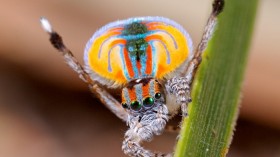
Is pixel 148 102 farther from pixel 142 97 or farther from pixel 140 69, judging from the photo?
pixel 140 69

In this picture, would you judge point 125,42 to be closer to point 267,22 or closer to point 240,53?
point 240,53

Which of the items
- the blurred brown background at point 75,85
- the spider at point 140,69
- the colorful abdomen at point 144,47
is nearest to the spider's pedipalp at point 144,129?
the spider at point 140,69

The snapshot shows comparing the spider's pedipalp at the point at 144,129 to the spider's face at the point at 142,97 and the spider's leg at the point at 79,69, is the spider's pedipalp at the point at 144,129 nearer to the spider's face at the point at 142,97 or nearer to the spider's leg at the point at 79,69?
the spider's face at the point at 142,97

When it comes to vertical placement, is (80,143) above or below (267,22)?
below

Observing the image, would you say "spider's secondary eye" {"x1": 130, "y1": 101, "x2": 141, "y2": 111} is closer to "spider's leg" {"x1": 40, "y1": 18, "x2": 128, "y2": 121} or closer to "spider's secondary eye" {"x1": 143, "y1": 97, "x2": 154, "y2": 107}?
"spider's secondary eye" {"x1": 143, "y1": 97, "x2": 154, "y2": 107}

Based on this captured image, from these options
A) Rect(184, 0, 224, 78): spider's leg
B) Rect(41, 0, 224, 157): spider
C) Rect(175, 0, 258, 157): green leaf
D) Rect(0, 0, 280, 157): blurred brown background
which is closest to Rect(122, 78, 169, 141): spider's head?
Rect(41, 0, 224, 157): spider

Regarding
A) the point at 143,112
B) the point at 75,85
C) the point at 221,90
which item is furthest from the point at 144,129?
the point at 75,85

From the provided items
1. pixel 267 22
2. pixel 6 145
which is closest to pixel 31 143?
pixel 6 145
